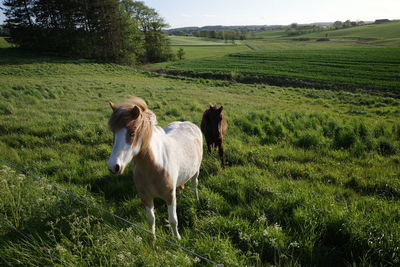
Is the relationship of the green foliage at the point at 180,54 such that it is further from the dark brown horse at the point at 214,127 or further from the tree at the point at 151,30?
the dark brown horse at the point at 214,127

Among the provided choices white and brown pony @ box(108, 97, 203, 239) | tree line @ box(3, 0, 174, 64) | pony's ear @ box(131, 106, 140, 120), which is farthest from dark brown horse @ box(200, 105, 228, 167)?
tree line @ box(3, 0, 174, 64)

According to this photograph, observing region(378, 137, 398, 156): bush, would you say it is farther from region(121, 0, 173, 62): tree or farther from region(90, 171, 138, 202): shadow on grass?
region(121, 0, 173, 62): tree

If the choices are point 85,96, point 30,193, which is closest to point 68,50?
point 85,96

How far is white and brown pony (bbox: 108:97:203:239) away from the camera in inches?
98.2

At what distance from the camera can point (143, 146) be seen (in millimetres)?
2818

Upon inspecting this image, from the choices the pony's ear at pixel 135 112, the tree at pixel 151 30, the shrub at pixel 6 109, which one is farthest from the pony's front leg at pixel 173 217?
the tree at pixel 151 30

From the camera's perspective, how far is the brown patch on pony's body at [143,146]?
2510 mm

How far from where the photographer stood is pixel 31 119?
8.45 meters

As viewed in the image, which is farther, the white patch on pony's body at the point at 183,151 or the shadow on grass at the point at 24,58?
the shadow on grass at the point at 24,58

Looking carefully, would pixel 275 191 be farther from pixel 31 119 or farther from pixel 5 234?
pixel 31 119

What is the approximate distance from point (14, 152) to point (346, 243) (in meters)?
7.34

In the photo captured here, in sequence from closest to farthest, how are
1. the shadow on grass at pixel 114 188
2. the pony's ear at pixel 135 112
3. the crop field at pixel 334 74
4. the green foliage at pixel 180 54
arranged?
the pony's ear at pixel 135 112 → the shadow on grass at pixel 114 188 → the crop field at pixel 334 74 → the green foliage at pixel 180 54

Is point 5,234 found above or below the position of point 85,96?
below

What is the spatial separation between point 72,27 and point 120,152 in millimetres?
46017
